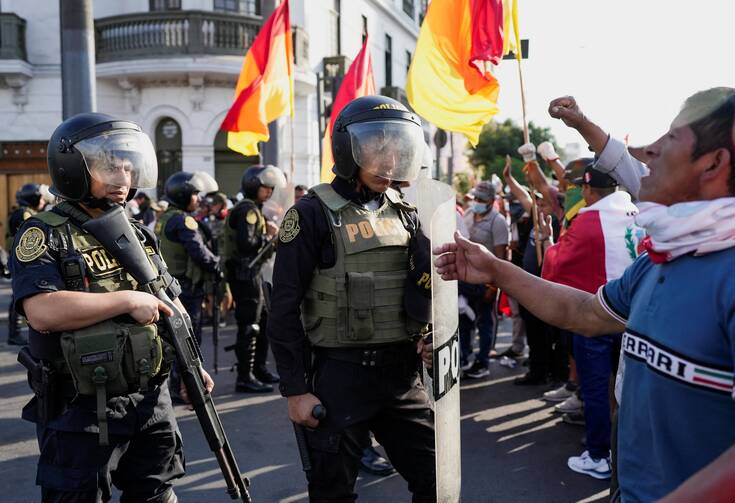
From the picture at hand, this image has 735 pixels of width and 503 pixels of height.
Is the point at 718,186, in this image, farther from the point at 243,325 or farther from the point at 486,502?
the point at 243,325

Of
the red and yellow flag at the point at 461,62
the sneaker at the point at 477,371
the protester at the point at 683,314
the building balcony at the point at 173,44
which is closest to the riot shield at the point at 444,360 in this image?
the protester at the point at 683,314

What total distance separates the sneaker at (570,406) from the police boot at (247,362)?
252 centimetres

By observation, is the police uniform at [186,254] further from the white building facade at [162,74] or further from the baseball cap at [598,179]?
the white building facade at [162,74]

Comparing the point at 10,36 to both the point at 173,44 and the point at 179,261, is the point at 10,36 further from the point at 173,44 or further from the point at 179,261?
the point at 179,261

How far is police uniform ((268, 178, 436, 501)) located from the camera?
2369 mm

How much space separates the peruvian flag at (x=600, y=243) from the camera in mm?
3801

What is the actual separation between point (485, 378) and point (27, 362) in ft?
15.2

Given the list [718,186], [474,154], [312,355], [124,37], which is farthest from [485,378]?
[474,154]

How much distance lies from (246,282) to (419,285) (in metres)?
3.50

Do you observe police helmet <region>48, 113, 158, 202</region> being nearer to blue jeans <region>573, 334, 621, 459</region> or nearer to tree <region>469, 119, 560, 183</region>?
blue jeans <region>573, 334, 621, 459</region>

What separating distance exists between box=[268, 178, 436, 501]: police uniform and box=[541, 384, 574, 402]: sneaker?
3.38 meters

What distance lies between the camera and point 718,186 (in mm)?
1384

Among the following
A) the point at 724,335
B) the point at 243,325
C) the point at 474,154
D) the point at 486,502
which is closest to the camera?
the point at 724,335

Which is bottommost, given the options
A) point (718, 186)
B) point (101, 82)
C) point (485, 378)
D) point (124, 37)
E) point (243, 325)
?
point (485, 378)
